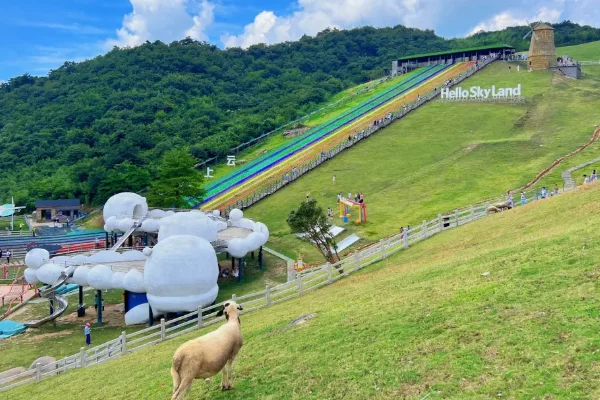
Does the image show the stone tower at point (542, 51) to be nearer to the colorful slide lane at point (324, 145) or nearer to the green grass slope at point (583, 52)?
the colorful slide lane at point (324, 145)

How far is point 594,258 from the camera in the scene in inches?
585

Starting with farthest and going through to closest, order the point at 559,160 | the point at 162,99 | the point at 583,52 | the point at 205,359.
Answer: the point at 583,52 < the point at 162,99 < the point at 559,160 < the point at 205,359

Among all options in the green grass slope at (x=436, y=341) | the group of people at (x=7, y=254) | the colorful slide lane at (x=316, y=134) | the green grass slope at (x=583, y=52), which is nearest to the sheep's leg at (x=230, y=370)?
the green grass slope at (x=436, y=341)

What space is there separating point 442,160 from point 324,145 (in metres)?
18.5

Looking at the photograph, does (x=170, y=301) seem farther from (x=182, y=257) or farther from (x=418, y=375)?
(x=418, y=375)

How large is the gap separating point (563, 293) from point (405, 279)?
287 inches

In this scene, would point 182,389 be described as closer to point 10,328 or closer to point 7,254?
point 10,328

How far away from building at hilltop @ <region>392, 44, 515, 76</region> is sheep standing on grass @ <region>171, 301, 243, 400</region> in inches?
3655

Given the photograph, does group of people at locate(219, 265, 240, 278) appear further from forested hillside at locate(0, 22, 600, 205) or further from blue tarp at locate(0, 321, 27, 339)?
forested hillside at locate(0, 22, 600, 205)

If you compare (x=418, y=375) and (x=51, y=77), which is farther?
(x=51, y=77)

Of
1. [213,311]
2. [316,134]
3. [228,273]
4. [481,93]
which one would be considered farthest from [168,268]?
[481,93]

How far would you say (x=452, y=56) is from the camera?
10250 centimetres

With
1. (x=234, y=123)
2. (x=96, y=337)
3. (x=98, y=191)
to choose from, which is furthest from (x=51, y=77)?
(x=96, y=337)

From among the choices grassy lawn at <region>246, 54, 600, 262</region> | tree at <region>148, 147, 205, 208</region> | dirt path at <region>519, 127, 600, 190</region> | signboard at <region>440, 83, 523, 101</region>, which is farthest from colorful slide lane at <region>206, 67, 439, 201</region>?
dirt path at <region>519, 127, 600, 190</region>
